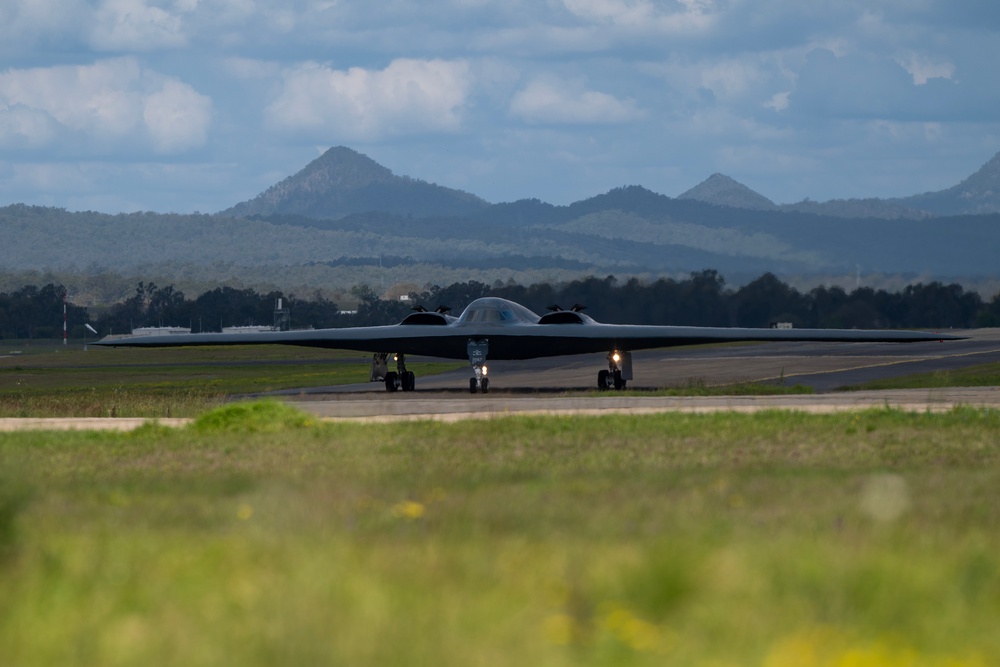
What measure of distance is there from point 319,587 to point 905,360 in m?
54.6

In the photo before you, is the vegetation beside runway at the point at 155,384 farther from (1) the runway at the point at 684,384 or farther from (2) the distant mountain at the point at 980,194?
(2) the distant mountain at the point at 980,194

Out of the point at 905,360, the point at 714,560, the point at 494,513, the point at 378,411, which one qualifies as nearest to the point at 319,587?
the point at 714,560

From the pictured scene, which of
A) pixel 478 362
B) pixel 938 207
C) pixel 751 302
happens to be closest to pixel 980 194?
pixel 938 207

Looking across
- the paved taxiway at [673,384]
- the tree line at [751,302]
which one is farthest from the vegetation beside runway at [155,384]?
the tree line at [751,302]

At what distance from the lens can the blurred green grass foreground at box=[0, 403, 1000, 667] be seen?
21.0 feet

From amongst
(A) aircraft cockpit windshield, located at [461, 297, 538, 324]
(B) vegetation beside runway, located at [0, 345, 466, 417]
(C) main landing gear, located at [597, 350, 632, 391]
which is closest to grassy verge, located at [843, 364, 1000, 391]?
(C) main landing gear, located at [597, 350, 632, 391]

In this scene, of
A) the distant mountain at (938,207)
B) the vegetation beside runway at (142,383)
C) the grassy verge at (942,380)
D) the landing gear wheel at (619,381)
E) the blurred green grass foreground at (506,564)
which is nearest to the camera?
the blurred green grass foreground at (506,564)

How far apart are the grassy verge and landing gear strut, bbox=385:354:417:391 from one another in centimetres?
1367

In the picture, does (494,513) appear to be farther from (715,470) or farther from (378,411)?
(378,411)

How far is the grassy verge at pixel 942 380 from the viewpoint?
3878cm

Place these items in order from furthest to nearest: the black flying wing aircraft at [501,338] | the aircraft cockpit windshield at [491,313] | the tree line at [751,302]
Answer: the tree line at [751,302] < the aircraft cockpit windshield at [491,313] < the black flying wing aircraft at [501,338]

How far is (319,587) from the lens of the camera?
24.5ft

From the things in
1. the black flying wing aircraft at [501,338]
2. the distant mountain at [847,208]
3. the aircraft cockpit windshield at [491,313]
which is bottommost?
the black flying wing aircraft at [501,338]

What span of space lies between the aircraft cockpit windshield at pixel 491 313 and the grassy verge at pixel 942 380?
1030cm
